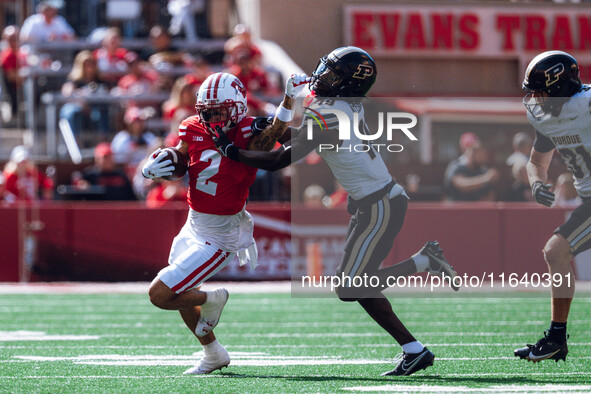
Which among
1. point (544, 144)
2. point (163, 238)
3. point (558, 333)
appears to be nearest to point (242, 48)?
point (163, 238)

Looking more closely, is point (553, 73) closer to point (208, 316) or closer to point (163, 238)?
point (208, 316)

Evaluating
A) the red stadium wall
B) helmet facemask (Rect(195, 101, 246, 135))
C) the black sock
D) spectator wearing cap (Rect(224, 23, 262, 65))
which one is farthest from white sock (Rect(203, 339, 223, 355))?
spectator wearing cap (Rect(224, 23, 262, 65))

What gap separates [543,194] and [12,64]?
11745 millimetres

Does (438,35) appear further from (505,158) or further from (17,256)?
(17,256)

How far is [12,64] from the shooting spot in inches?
653

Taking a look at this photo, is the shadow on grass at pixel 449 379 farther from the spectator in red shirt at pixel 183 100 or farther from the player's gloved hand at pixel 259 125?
the spectator in red shirt at pixel 183 100

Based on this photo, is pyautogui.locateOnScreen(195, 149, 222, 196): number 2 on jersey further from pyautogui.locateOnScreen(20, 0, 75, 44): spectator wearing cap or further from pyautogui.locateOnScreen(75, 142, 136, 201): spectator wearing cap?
pyautogui.locateOnScreen(20, 0, 75, 44): spectator wearing cap

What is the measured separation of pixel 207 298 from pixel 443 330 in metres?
3.11

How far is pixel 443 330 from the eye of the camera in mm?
8875

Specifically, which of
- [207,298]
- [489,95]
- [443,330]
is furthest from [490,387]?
[489,95]

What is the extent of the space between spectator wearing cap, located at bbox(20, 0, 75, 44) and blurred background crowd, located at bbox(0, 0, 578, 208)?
16mm

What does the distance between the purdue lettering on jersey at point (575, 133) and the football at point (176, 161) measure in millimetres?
2137

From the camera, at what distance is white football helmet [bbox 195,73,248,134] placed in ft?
20.5

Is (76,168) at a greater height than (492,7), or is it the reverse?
(492,7)
